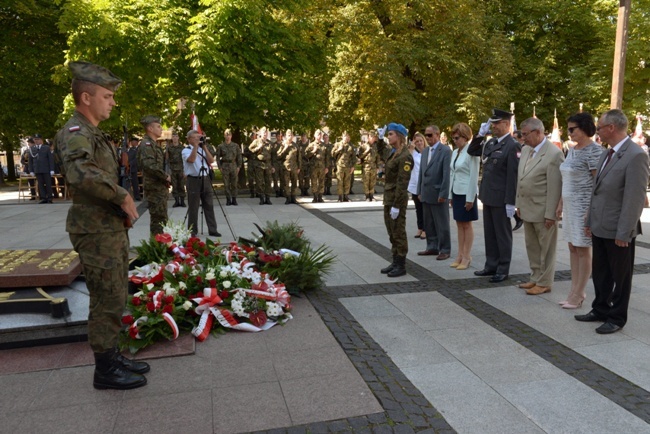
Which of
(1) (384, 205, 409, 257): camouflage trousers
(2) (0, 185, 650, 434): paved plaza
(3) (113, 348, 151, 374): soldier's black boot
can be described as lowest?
(2) (0, 185, 650, 434): paved plaza

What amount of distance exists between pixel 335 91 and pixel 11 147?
1709cm

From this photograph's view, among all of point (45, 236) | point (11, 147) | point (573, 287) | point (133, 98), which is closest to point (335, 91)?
point (133, 98)

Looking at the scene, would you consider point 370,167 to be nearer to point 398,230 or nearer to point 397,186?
point 398,230

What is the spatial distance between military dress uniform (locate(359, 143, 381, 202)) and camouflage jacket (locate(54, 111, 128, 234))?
13504 mm

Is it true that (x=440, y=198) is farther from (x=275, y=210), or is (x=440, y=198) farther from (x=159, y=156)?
(x=275, y=210)

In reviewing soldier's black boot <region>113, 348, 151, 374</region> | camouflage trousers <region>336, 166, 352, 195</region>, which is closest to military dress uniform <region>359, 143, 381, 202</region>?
camouflage trousers <region>336, 166, 352, 195</region>

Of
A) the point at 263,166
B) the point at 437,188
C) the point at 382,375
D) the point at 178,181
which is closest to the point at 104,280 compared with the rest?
the point at 382,375

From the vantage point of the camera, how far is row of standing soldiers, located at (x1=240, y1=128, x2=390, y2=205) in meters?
16.3

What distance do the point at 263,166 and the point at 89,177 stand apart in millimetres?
12818

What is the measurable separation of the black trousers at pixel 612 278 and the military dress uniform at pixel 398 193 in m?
2.35

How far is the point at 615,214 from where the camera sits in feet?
15.8

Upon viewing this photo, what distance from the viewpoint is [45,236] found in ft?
34.3

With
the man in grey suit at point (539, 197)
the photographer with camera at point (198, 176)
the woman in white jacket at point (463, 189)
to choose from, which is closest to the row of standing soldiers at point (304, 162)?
the photographer with camera at point (198, 176)

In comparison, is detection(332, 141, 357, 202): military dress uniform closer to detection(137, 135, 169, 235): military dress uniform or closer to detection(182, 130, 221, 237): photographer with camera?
detection(182, 130, 221, 237): photographer with camera
